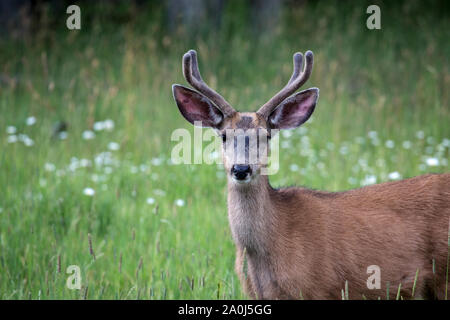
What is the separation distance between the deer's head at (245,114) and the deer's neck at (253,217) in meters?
0.11

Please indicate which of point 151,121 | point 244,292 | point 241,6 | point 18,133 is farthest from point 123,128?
point 241,6

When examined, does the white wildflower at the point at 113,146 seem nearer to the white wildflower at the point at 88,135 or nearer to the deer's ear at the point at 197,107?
the white wildflower at the point at 88,135

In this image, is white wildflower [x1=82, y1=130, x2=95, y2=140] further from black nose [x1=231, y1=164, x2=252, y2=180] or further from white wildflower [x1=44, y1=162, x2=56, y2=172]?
black nose [x1=231, y1=164, x2=252, y2=180]

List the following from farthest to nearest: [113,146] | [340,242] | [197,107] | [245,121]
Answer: [113,146] → [197,107] → [245,121] → [340,242]

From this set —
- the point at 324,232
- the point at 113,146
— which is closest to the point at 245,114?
the point at 324,232

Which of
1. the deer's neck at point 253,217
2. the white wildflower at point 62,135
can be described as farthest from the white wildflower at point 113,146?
the deer's neck at point 253,217

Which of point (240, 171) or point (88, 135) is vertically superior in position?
point (88, 135)

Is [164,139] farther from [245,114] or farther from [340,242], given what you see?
[340,242]

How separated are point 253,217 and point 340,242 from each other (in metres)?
0.54

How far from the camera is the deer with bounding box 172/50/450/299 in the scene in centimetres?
372

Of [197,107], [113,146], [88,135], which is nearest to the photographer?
[197,107]

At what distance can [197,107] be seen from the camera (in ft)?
13.5

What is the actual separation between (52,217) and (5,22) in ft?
21.9

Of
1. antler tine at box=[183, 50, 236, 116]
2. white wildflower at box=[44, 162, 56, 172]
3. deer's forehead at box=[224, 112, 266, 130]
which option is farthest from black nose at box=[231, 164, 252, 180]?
white wildflower at box=[44, 162, 56, 172]
